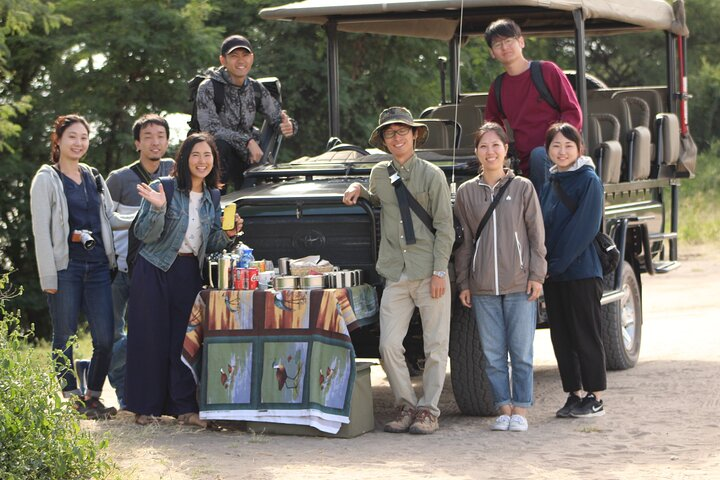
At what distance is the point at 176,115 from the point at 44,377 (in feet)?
40.6

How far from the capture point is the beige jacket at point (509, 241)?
7172mm

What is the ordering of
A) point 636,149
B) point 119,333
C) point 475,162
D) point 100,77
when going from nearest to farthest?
point 475,162 → point 119,333 → point 636,149 → point 100,77

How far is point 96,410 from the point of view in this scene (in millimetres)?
7750

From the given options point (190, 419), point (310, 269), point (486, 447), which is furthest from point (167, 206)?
point (486, 447)

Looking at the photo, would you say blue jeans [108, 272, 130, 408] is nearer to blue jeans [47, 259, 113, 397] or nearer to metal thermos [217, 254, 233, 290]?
blue jeans [47, 259, 113, 397]

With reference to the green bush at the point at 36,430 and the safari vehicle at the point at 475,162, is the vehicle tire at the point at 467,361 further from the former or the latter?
the green bush at the point at 36,430

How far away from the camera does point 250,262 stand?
288 inches

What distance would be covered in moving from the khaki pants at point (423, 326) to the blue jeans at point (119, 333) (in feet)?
5.97

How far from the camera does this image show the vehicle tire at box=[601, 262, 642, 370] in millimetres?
9305

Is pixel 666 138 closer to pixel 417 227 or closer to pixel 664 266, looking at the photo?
pixel 664 266

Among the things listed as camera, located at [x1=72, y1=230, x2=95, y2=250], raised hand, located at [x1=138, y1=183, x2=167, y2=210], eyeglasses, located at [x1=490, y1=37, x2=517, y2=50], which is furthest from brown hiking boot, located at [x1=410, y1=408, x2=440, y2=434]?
eyeglasses, located at [x1=490, y1=37, x2=517, y2=50]

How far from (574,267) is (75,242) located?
9.37ft

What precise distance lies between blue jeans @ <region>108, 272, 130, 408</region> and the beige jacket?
2266 mm

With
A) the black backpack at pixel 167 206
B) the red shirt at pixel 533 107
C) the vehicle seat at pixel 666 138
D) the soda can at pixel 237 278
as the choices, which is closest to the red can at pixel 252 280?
the soda can at pixel 237 278
